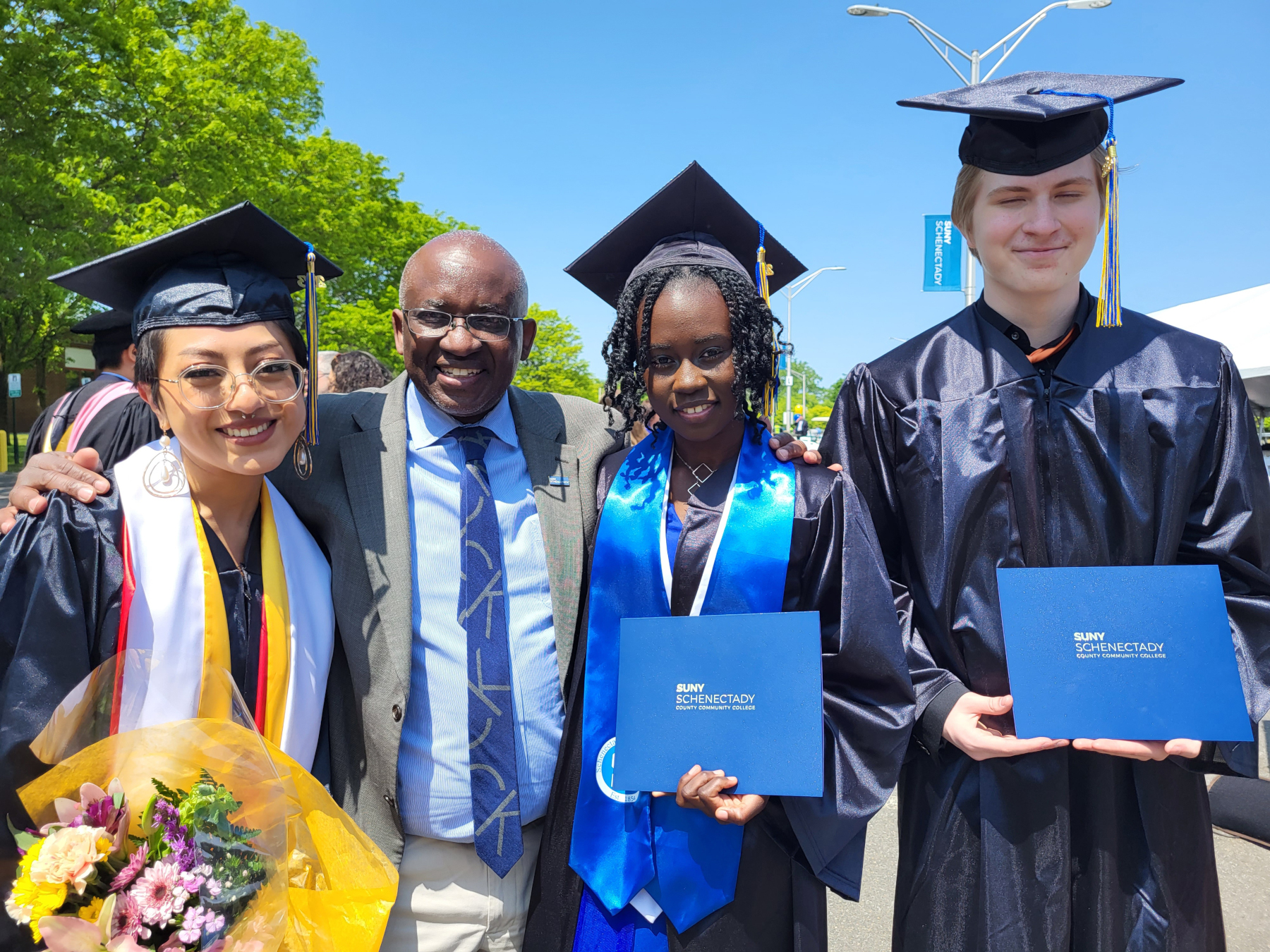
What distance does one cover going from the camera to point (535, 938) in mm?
1989

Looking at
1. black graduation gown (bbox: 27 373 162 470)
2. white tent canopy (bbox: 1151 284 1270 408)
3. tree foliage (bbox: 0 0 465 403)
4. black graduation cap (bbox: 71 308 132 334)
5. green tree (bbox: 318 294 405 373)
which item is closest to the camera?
black graduation gown (bbox: 27 373 162 470)

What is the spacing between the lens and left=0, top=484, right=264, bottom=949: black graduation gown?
155 cm

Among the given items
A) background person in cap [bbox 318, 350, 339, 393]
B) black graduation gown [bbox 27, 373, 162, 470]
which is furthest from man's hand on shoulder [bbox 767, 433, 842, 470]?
background person in cap [bbox 318, 350, 339, 393]

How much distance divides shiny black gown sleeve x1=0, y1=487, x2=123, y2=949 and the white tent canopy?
623 cm

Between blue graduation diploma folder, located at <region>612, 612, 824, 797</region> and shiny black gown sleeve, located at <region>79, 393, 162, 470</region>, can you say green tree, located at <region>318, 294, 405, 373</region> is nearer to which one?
shiny black gown sleeve, located at <region>79, 393, 162, 470</region>

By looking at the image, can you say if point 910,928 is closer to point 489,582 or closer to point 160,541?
point 489,582

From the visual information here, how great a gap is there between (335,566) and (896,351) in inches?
59.6

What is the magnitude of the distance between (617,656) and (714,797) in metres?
0.41

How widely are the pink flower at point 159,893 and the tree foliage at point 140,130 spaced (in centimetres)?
1225

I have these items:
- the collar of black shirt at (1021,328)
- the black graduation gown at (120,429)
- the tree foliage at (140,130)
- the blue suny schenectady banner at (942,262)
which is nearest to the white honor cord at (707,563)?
the collar of black shirt at (1021,328)

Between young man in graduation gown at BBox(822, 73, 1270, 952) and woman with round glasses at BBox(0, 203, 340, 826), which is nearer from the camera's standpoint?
woman with round glasses at BBox(0, 203, 340, 826)

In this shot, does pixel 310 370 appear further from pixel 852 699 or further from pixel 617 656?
pixel 852 699

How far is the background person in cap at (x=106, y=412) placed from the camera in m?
3.77

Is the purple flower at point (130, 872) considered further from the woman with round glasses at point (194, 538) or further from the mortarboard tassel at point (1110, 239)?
the mortarboard tassel at point (1110, 239)
